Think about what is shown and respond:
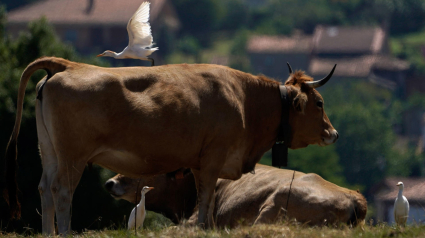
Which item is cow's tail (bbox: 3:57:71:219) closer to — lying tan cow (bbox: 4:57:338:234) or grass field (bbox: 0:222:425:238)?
lying tan cow (bbox: 4:57:338:234)

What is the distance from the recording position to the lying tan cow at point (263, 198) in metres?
11.8

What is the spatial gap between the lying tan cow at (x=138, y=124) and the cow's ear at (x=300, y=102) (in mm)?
536

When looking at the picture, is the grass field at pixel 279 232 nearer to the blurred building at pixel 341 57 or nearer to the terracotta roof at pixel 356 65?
the blurred building at pixel 341 57

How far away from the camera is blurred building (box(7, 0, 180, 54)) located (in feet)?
566

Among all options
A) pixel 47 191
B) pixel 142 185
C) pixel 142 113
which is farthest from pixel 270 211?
pixel 47 191

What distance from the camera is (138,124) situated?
9727mm

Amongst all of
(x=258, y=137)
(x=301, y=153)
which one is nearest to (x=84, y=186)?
(x=258, y=137)

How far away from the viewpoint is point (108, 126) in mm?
9516

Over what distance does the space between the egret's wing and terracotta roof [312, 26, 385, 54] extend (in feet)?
533

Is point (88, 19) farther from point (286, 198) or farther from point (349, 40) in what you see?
Answer: point (286, 198)

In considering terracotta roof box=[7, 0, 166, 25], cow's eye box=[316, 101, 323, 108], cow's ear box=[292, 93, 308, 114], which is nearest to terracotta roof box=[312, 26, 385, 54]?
terracotta roof box=[7, 0, 166, 25]

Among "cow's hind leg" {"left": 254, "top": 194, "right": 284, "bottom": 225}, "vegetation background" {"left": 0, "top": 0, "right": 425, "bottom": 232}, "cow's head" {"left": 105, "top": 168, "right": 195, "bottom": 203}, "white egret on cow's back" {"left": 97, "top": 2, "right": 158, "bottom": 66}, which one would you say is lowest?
"vegetation background" {"left": 0, "top": 0, "right": 425, "bottom": 232}

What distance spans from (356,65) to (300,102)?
160875 mm

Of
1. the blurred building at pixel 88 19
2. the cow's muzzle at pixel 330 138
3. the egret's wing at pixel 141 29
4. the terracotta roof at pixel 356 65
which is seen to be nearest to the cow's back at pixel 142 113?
the cow's muzzle at pixel 330 138
